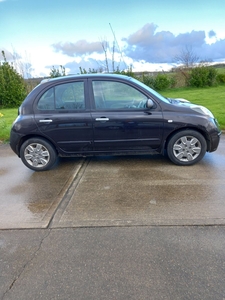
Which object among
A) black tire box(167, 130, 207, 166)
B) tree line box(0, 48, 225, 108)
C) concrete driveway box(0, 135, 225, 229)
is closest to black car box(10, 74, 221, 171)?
black tire box(167, 130, 207, 166)

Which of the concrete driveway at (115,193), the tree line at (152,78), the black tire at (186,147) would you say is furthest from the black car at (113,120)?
the tree line at (152,78)

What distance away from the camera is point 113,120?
4570 millimetres

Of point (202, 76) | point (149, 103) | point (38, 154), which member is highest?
point (202, 76)

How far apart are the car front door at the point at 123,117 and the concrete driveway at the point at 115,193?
1.92 ft

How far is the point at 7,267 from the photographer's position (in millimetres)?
2512

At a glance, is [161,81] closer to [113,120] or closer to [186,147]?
[186,147]

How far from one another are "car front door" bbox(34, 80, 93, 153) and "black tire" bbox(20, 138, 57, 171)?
0.76 feet

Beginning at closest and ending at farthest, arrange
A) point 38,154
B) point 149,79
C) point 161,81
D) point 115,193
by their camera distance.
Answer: point 115,193
point 38,154
point 161,81
point 149,79

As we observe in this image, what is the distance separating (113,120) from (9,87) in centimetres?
1424

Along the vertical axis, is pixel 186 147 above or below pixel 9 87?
below

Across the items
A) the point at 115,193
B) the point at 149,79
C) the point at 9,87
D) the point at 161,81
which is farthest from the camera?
the point at 149,79

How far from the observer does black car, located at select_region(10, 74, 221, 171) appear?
4.57m

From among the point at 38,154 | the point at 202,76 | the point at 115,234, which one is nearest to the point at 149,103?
the point at 38,154

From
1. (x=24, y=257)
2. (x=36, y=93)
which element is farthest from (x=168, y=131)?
(x=24, y=257)
